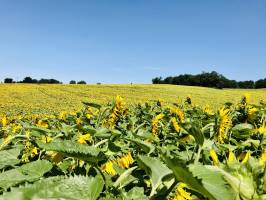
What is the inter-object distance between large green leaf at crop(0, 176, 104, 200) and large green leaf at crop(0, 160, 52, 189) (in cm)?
56

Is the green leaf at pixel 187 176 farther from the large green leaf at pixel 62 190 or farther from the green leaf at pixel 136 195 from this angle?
the green leaf at pixel 136 195

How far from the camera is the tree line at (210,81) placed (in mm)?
70438

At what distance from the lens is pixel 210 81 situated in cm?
7025

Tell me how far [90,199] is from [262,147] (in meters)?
1.70

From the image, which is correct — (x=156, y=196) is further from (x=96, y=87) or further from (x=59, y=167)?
(x=96, y=87)

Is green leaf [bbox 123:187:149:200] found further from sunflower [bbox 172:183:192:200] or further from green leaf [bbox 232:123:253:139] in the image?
green leaf [bbox 232:123:253:139]

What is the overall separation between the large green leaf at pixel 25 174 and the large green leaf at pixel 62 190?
22.0 inches

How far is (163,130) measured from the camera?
3.55m

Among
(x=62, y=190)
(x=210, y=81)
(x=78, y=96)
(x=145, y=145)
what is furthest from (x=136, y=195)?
(x=210, y=81)

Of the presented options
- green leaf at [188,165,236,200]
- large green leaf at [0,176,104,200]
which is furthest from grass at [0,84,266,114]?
green leaf at [188,165,236,200]

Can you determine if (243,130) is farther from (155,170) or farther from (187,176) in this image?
(187,176)

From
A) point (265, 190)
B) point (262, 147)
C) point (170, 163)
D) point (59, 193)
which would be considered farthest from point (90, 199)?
point (262, 147)

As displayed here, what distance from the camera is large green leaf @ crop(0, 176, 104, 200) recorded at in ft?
2.20

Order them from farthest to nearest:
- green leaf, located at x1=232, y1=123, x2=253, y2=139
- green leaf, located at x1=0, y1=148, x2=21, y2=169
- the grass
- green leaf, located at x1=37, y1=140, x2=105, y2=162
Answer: the grass, green leaf, located at x1=232, y1=123, x2=253, y2=139, green leaf, located at x1=0, y1=148, x2=21, y2=169, green leaf, located at x1=37, y1=140, x2=105, y2=162
